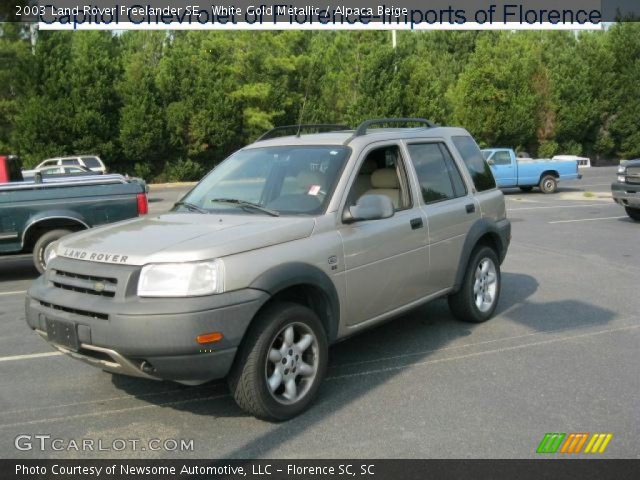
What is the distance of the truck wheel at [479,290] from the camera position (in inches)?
244

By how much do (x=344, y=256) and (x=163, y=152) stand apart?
34867 millimetres

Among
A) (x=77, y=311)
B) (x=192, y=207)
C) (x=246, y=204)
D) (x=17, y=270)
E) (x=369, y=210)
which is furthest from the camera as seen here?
(x=17, y=270)

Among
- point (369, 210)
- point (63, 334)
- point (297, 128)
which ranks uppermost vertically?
point (297, 128)

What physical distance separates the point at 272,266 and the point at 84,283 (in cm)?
118

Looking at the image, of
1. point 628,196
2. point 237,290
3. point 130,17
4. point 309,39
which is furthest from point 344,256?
point 309,39

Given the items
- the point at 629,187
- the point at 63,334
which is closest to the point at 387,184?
the point at 63,334

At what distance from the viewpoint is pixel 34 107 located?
34469 mm

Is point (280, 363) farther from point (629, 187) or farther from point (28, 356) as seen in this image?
point (629, 187)

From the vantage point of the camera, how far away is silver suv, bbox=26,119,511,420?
3816 millimetres

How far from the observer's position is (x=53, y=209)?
923 cm

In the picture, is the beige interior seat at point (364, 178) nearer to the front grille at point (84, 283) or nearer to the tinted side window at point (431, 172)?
the tinted side window at point (431, 172)

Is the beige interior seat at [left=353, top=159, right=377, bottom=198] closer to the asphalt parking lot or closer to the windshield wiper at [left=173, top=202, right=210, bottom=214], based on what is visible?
the windshield wiper at [left=173, top=202, right=210, bottom=214]

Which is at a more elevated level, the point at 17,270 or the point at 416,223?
the point at 416,223
